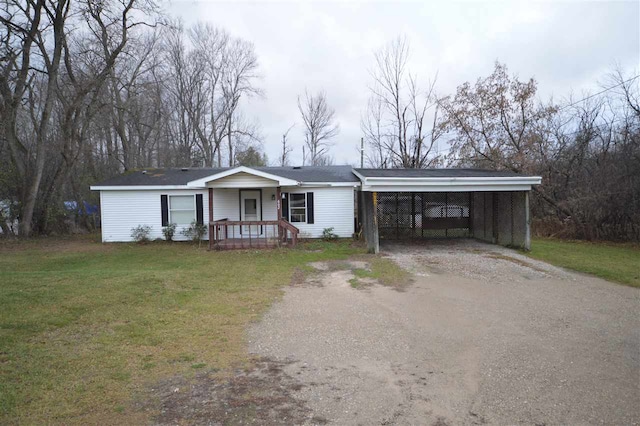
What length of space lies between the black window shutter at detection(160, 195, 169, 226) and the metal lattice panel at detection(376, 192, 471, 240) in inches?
334

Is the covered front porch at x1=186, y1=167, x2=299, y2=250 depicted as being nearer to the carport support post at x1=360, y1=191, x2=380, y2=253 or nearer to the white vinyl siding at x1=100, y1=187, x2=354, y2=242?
the white vinyl siding at x1=100, y1=187, x2=354, y2=242

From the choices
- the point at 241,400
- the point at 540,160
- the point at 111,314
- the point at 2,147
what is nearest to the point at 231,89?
the point at 2,147

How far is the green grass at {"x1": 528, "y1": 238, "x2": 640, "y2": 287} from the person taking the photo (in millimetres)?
8609

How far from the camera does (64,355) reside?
4.13m

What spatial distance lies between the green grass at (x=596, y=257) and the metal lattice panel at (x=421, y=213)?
301cm

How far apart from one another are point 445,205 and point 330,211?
15.9 ft

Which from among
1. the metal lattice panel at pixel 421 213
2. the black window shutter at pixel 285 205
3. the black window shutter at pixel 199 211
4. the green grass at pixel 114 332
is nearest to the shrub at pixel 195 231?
the black window shutter at pixel 199 211

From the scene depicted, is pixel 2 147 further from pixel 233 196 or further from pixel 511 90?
pixel 511 90

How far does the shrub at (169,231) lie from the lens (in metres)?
15.4

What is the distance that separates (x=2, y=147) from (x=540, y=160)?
24.3m

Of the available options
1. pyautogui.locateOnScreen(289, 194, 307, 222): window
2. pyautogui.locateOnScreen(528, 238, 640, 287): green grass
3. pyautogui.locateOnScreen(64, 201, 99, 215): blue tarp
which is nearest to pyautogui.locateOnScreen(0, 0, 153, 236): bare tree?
pyautogui.locateOnScreen(64, 201, 99, 215): blue tarp

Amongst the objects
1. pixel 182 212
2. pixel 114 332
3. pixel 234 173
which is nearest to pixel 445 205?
pixel 234 173

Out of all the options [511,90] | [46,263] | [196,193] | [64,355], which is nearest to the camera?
[64,355]

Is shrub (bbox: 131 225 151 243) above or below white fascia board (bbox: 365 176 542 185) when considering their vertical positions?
below
